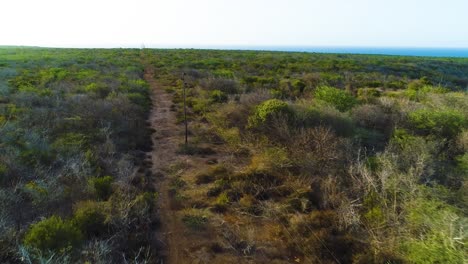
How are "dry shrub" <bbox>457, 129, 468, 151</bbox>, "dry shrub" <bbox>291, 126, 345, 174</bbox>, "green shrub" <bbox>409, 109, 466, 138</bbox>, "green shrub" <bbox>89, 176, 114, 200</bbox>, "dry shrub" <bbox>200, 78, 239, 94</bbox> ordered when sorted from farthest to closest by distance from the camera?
"dry shrub" <bbox>200, 78, 239, 94</bbox>, "green shrub" <bbox>409, 109, 466, 138</bbox>, "dry shrub" <bbox>457, 129, 468, 151</bbox>, "dry shrub" <bbox>291, 126, 345, 174</bbox>, "green shrub" <bbox>89, 176, 114, 200</bbox>

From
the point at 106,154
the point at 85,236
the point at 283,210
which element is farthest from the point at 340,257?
the point at 106,154

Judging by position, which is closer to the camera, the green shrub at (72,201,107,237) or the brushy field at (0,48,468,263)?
the brushy field at (0,48,468,263)

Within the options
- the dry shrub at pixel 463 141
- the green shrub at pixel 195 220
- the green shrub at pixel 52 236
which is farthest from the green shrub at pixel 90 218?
the dry shrub at pixel 463 141

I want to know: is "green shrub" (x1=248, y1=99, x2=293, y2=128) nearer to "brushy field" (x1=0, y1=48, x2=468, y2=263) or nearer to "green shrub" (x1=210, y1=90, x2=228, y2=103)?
"brushy field" (x1=0, y1=48, x2=468, y2=263)

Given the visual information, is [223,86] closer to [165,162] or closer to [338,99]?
[338,99]

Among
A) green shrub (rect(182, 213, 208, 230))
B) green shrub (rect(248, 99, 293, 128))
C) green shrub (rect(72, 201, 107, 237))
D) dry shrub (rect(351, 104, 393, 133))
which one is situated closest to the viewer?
green shrub (rect(72, 201, 107, 237))

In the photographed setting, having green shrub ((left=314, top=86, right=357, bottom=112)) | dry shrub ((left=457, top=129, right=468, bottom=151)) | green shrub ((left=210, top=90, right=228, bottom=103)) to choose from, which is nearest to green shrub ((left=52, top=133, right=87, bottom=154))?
green shrub ((left=210, top=90, right=228, bottom=103))

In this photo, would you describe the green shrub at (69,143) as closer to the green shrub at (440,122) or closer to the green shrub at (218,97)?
the green shrub at (218,97)

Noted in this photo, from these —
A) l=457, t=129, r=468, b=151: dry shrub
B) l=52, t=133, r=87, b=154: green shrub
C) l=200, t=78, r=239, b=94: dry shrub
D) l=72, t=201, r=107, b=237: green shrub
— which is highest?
l=200, t=78, r=239, b=94: dry shrub

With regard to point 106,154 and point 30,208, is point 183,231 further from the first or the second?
point 106,154
